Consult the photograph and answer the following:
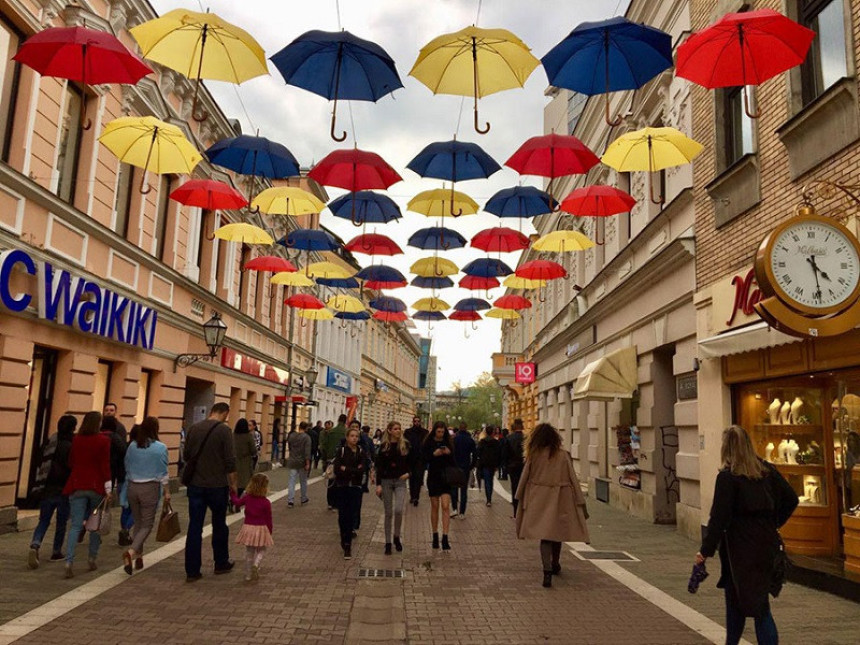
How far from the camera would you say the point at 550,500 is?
820 centimetres

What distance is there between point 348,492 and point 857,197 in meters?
6.95

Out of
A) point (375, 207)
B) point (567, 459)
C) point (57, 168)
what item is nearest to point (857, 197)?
point (567, 459)

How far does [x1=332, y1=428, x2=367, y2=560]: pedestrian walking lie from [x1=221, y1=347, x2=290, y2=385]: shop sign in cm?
1203

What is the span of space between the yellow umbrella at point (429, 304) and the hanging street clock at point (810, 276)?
14.8 meters

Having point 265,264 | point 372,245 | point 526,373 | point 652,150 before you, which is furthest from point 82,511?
point 526,373

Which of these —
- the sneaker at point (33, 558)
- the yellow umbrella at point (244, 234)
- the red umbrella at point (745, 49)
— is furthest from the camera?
the yellow umbrella at point (244, 234)

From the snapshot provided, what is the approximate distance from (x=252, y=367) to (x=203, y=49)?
16.9 m

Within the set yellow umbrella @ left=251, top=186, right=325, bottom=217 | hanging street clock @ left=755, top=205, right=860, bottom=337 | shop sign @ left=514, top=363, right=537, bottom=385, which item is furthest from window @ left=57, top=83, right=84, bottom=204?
shop sign @ left=514, top=363, right=537, bottom=385

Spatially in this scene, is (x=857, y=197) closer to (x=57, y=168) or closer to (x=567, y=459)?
(x=567, y=459)

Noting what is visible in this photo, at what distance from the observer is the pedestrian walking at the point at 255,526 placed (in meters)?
7.74

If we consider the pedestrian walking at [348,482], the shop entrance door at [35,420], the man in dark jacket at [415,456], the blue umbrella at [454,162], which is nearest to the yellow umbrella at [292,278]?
the man in dark jacket at [415,456]

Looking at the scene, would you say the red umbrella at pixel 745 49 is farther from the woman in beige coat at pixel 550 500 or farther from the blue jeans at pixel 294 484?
the blue jeans at pixel 294 484

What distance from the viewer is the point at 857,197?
7.43 meters

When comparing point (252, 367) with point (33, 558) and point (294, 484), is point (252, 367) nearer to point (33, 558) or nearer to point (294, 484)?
point (294, 484)
